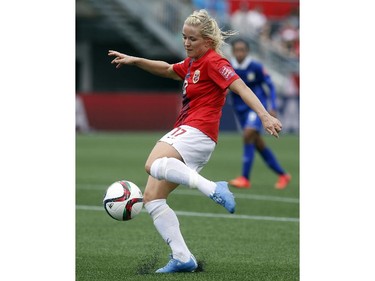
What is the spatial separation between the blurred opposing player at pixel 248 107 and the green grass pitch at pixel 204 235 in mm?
323

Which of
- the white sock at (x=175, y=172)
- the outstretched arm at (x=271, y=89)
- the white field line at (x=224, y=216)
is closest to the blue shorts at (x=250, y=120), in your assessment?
the outstretched arm at (x=271, y=89)

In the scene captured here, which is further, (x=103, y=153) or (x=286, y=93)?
(x=286, y=93)

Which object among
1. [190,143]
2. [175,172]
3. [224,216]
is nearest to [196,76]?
[190,143]

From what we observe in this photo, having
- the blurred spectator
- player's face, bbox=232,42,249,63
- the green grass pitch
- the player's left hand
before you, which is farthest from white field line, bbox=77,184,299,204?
the blurred spectator

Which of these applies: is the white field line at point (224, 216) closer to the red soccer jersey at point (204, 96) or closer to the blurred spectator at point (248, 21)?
the red soccer jersey at point (204, 96)

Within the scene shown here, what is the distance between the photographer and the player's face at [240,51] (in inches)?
508

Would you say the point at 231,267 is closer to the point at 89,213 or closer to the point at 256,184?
the point at 89,213

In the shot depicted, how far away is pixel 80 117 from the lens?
1128 inches

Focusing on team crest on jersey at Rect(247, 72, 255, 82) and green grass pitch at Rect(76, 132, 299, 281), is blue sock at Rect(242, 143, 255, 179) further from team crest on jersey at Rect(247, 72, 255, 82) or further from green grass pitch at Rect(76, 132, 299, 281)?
team crest on jersey at Rect(247, 72, 255, 82)

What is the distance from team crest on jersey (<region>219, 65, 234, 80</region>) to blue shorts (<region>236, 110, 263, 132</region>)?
21.2 feet

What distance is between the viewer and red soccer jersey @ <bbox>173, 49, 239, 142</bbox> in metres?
6.60

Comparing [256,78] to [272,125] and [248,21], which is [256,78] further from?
[248,21]
